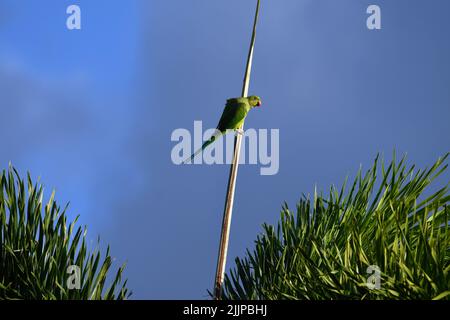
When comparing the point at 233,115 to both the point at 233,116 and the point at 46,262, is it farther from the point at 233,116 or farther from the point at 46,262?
the point at 46,262

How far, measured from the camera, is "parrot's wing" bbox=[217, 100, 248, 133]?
8.04 ft

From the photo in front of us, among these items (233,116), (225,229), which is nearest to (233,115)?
(233,116)

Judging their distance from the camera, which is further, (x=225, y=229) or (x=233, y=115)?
(x=233, y=115)

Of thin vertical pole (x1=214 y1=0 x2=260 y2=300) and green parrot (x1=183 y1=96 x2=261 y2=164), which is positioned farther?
green parrot (x1=183 y1=96 x2=261 y2=164)

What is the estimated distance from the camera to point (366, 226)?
246cm

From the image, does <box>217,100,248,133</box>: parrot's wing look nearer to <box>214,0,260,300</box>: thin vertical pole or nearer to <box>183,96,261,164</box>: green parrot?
<box>183,96,261,164</box>: green parrot

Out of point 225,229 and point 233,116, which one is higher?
point 233,116

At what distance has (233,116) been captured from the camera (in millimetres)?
2463

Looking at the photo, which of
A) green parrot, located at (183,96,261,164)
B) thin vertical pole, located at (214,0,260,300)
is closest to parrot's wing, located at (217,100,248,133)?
green parrot, located at (183,96,261,164)

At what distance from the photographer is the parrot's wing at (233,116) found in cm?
245

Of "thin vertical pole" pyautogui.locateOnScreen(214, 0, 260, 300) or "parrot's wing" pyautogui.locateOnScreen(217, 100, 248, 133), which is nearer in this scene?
"thin vertical pole" pyautogui.locateOnScreen(214, 0, 260, 300)

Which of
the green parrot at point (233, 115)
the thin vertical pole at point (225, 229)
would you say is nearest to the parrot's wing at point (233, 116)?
the green parrot at point (233, 115)

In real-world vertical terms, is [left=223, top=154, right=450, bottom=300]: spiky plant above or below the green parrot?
below

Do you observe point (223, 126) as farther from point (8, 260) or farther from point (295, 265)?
point (8, 260)
